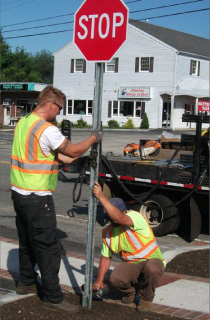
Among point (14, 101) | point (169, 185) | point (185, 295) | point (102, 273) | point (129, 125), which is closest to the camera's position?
point (102, 273)

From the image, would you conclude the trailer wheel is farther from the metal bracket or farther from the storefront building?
the storefront building

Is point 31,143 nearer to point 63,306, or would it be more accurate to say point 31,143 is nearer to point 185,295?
point 63,306

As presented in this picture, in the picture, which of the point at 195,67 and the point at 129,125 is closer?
the point at 129,125

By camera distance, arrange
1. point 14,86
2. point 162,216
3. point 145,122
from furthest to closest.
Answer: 1. point 14,86
2. point 145,122
3. point 162,216

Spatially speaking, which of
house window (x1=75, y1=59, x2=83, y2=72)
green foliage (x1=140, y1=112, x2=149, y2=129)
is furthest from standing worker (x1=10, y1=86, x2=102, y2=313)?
house window (x1=75, y1=59, x2=83, y2=72)

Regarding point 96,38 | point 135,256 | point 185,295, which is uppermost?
point 96,38

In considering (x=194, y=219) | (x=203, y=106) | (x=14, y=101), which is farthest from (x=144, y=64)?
(x=194, y=219)

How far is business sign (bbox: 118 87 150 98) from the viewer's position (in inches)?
1674

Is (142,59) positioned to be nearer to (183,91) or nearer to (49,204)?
(183,91)

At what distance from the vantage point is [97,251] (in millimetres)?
7570

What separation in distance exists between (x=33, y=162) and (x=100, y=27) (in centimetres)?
131

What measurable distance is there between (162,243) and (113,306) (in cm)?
334

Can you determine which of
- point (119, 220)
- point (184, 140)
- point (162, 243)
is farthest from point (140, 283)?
point (184, 140)

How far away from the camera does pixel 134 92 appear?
43094mm
